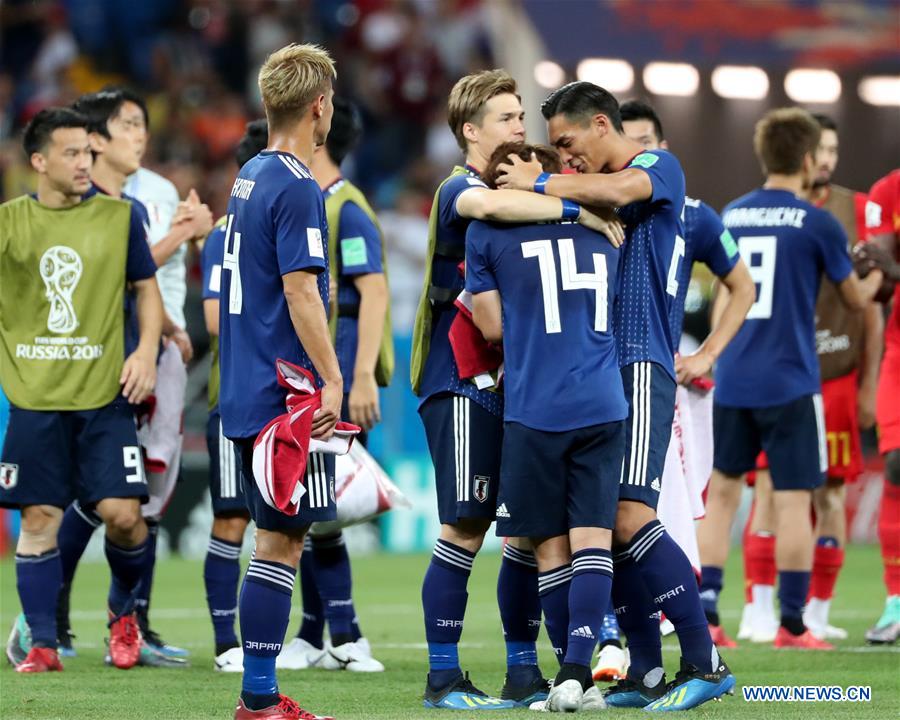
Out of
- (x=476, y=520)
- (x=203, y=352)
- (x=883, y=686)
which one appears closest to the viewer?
(x=476, y=520)

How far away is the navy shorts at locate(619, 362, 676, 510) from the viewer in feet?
19.1

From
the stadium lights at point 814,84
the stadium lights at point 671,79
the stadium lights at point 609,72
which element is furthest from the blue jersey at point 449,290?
the stadium lights at point 814,84

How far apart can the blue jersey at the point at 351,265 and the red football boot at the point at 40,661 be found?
1682mm

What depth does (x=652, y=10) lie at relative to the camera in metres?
15.4

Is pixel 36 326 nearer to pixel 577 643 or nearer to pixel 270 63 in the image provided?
pixel 270 63

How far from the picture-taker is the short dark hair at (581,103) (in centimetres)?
590

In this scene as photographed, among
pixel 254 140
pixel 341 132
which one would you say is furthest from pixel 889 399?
pixel 254 140

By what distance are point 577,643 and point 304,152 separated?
1.85m

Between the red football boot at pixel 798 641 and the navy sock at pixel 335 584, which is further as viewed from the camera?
the red football boot at pixel 798 641

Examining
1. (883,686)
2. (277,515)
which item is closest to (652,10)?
(883,686)

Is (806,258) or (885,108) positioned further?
(885,108)

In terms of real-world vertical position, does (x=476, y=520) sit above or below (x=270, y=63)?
below

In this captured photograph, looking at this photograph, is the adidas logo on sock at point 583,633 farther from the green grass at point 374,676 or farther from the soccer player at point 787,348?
the soccer player at point 787,348

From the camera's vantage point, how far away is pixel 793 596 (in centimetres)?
805
